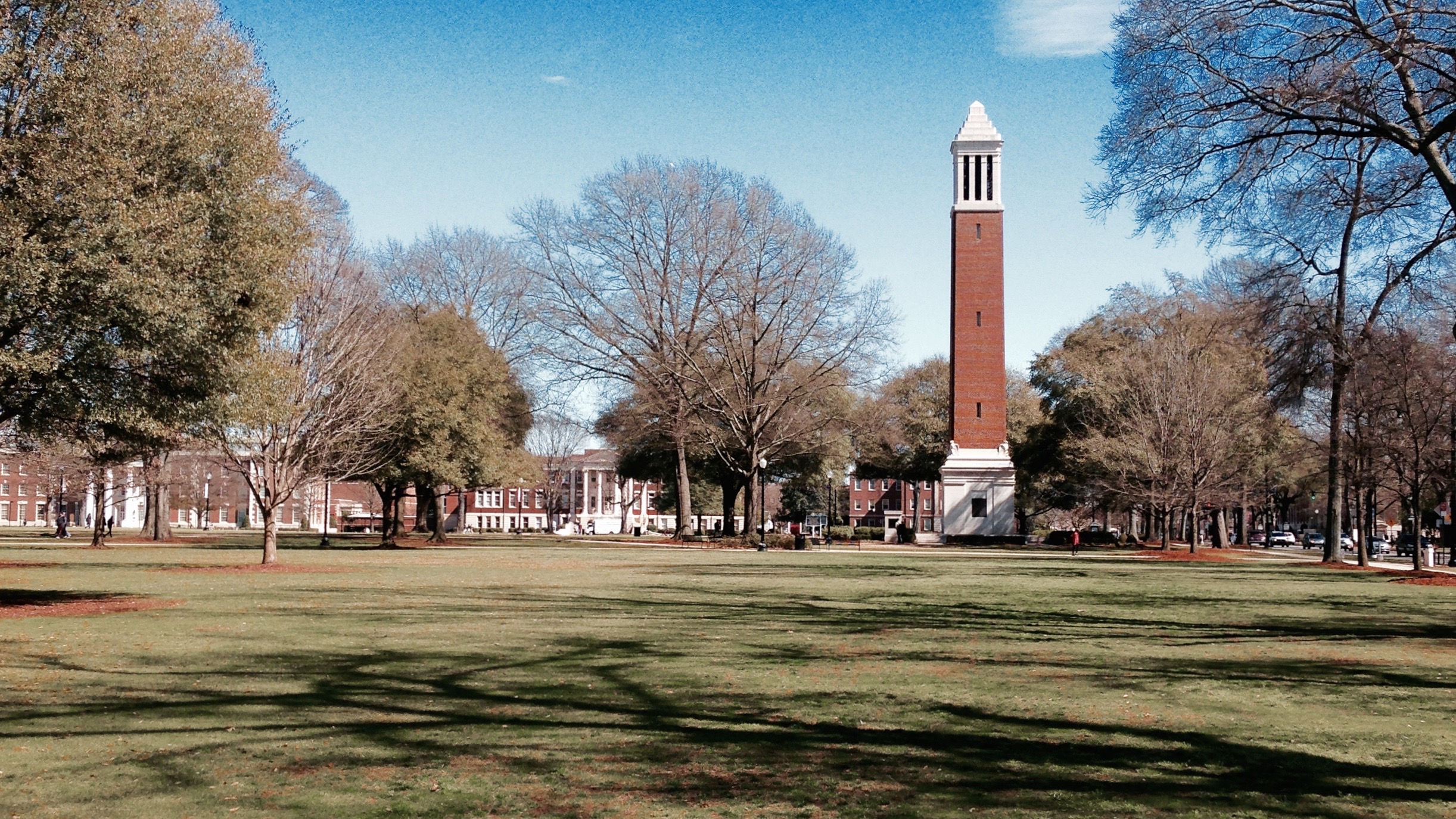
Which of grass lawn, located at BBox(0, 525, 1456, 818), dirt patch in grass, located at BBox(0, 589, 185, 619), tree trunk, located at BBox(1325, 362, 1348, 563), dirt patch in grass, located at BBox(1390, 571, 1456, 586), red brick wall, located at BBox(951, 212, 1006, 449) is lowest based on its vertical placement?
dirt patch in grass, located at BBox(1390, 571, 1456, 586)

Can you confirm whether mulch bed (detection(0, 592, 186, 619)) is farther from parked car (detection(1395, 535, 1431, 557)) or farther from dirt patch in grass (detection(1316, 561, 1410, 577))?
parked car (detection(1395, 535, 1431, 557))

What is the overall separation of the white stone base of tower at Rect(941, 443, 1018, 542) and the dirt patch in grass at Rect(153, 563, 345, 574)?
3956 centimetres

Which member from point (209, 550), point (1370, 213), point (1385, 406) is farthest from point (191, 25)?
point (1385, 406)

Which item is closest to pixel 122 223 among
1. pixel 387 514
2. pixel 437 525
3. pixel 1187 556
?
pixel 387 514

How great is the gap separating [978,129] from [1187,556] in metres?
28.1

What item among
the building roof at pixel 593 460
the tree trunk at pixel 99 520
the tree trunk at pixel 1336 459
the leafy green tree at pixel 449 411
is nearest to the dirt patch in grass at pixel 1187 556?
the tree trunk at pixel 1336 459

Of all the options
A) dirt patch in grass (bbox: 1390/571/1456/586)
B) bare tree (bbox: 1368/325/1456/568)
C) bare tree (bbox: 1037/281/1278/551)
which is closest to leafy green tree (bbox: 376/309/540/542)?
bare tree (bbox: 1037/281/1278/551)

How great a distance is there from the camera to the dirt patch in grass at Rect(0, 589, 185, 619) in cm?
1794

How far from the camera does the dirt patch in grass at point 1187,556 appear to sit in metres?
46.8

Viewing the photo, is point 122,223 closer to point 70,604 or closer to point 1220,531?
point 70,604

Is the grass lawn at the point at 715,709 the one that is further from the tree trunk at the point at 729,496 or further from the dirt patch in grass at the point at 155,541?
the tree trunk at the point at 729,496

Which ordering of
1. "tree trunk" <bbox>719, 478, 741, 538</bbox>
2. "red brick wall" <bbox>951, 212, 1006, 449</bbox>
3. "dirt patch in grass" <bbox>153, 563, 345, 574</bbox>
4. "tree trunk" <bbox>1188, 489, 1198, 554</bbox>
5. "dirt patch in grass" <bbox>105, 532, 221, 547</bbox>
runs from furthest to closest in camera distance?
1. "tree trunk" <bbox>719, 478, 741, 538</bbox>
2. "red brick wall" <bbox>951, 212, 1006, 449</bbox>
3. "dirt patch in grass" <bbox>105, 532, 221, 547</bbox>
4. "tree trunk" <bbox>1188, 489, 1198, 554</bbox>
5. "dirt patch in grass" <bbox>153, 563, 345, 574</bbox>

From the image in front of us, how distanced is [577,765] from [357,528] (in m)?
91.3

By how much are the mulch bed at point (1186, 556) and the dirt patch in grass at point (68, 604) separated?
37.0 m
